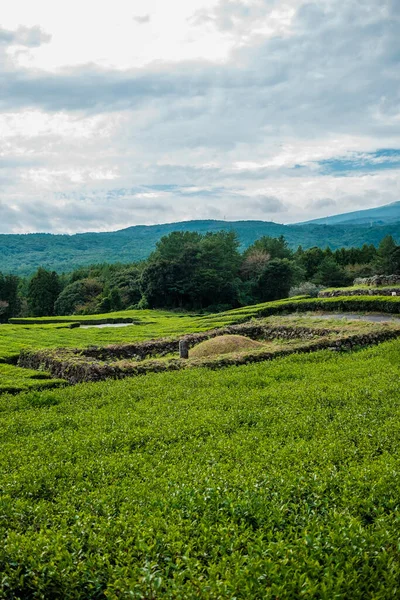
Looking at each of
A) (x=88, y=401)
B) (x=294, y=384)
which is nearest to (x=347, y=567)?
(x=294, y=384)

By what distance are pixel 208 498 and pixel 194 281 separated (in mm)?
60008

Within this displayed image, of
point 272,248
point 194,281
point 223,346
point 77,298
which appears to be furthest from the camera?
point 272,248

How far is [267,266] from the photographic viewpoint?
6869cm

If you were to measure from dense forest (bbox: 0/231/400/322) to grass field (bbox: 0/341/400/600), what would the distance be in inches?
2021

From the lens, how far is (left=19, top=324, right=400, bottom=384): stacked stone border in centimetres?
1642

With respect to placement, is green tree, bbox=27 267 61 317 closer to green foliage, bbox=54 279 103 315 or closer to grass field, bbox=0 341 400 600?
green foliage, bbox=54 279 103 315

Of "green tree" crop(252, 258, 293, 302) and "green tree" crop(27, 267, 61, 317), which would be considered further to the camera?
"green tree" crop(27, 267, 61, 317)

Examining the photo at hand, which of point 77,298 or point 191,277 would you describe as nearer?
point 191,277

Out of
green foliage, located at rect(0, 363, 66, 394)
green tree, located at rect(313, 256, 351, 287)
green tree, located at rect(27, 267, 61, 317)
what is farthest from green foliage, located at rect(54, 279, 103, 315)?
green foliage, located at rect(0, 363, 66, 394)

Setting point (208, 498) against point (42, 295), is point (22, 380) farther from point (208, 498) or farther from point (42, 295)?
point (42, 295)

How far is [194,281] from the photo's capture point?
65500 mm

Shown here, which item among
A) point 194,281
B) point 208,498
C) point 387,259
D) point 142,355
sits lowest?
point 142,355

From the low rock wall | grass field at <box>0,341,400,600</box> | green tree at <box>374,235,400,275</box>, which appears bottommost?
grass field at <box>0,341,400,600</box>

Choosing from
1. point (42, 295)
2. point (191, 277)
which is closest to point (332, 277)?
point (191, 277)
